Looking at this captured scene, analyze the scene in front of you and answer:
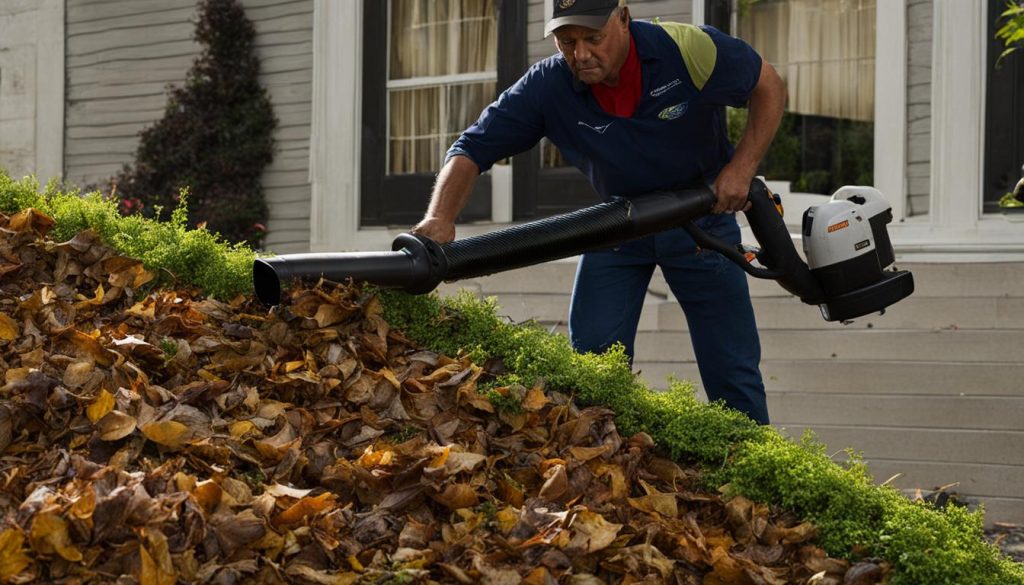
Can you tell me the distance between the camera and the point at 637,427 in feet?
11.2

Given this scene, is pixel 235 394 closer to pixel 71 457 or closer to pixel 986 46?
pixel 71 457

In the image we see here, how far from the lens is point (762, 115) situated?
12.7 feet

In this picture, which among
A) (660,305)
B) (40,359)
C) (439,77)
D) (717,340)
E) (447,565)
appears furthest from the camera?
(439,77)

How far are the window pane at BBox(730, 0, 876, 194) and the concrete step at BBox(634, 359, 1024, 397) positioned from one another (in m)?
1.75

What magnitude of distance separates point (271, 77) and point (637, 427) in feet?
20.2

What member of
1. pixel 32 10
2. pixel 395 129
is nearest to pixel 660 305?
pixel 395 129

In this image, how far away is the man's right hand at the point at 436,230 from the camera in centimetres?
364

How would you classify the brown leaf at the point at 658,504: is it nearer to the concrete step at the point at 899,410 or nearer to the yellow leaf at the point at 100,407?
the yellow leaf at the point at 100,407

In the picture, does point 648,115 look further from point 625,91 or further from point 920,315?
point 920,315

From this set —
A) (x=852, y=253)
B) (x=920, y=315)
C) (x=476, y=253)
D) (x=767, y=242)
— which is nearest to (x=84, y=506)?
(x=476, y=253)

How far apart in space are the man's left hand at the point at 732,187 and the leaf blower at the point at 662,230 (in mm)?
34

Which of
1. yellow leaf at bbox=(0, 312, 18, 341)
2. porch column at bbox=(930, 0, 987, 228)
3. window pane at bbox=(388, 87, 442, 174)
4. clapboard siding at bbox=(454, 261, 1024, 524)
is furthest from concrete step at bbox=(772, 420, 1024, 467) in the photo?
yellow leaf at bbox=(0, 312, 18, 341)

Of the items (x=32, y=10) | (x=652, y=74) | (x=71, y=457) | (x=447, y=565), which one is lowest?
(x=447, y=565)

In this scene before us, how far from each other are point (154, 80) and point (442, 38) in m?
2.33
